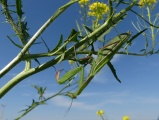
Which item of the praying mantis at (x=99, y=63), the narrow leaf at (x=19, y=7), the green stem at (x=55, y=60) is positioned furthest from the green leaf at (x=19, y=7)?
the praying mantis at (x=99, y=63)

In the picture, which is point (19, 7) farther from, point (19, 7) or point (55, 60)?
point (55, 60)

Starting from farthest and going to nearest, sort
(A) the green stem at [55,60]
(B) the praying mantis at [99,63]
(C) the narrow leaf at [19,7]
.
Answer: (C) the narrow leaf at [19,7] → (A) the green stem at [55,60] → (B) the praying mantis at [99,63]

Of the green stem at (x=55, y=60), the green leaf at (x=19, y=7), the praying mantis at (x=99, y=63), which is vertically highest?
the green leaf at (x=19, y=7)

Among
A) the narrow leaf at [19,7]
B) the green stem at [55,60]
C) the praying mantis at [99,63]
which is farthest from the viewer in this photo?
the narrow leaf at [19,7]

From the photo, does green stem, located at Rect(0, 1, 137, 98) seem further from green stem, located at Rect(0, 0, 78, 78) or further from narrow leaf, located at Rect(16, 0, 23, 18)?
narrow leaf, located at Rect(16, 0, 23, 18)

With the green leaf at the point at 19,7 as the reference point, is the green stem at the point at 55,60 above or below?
below

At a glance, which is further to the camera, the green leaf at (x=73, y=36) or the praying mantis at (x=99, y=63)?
the green leaf at (x=73, y=36)

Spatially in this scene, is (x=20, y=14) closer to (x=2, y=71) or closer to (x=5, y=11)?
(x=5, y=11)

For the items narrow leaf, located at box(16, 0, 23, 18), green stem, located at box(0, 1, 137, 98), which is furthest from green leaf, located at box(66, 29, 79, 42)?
narrow leaf, located at box(16, 0, 23, 18)

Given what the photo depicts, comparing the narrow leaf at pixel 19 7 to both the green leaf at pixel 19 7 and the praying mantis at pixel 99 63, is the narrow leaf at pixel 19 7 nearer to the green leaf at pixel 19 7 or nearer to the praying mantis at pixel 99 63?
the green leaf at pixel 19 7
